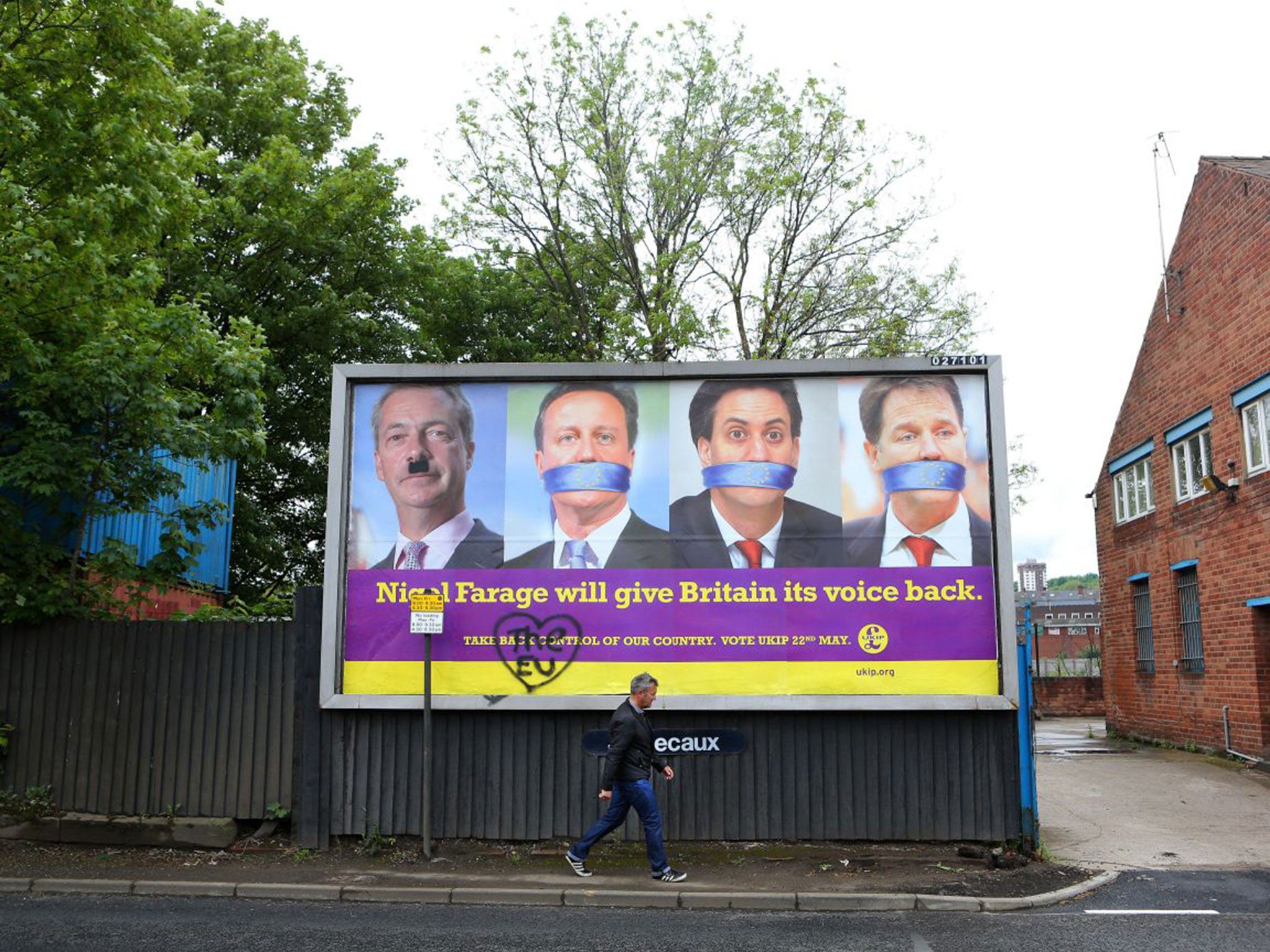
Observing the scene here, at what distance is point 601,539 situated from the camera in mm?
10602

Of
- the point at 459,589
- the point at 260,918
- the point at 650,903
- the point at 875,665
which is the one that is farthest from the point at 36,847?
the point at 875,665

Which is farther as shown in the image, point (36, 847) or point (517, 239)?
point (517, 239)

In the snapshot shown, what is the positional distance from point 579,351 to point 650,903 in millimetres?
22726

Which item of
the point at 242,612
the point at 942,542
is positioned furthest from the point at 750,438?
the point at 242,612

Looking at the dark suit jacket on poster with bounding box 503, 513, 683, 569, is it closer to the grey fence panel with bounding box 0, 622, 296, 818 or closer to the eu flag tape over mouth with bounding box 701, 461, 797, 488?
the eu flag tape over mouth with bounding box 701, 461, 797, 488

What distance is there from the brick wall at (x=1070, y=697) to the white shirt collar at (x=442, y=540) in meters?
26.3

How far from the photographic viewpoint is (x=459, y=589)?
10586 millimetres

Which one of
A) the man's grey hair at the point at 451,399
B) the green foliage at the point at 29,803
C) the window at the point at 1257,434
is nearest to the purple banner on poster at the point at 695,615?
the man's grey hair at the point at 451,399

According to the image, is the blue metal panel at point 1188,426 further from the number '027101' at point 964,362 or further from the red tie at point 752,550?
the red tie at point 752,550

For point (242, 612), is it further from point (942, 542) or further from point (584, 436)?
point (942, 542)

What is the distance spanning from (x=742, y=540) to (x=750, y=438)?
3.34 feet

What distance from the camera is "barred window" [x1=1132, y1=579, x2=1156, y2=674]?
68.2 ft

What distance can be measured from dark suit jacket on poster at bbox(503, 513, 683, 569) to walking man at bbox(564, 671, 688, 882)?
1563mm

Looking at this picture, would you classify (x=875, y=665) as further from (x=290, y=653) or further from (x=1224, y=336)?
(x=1224, y=336)
